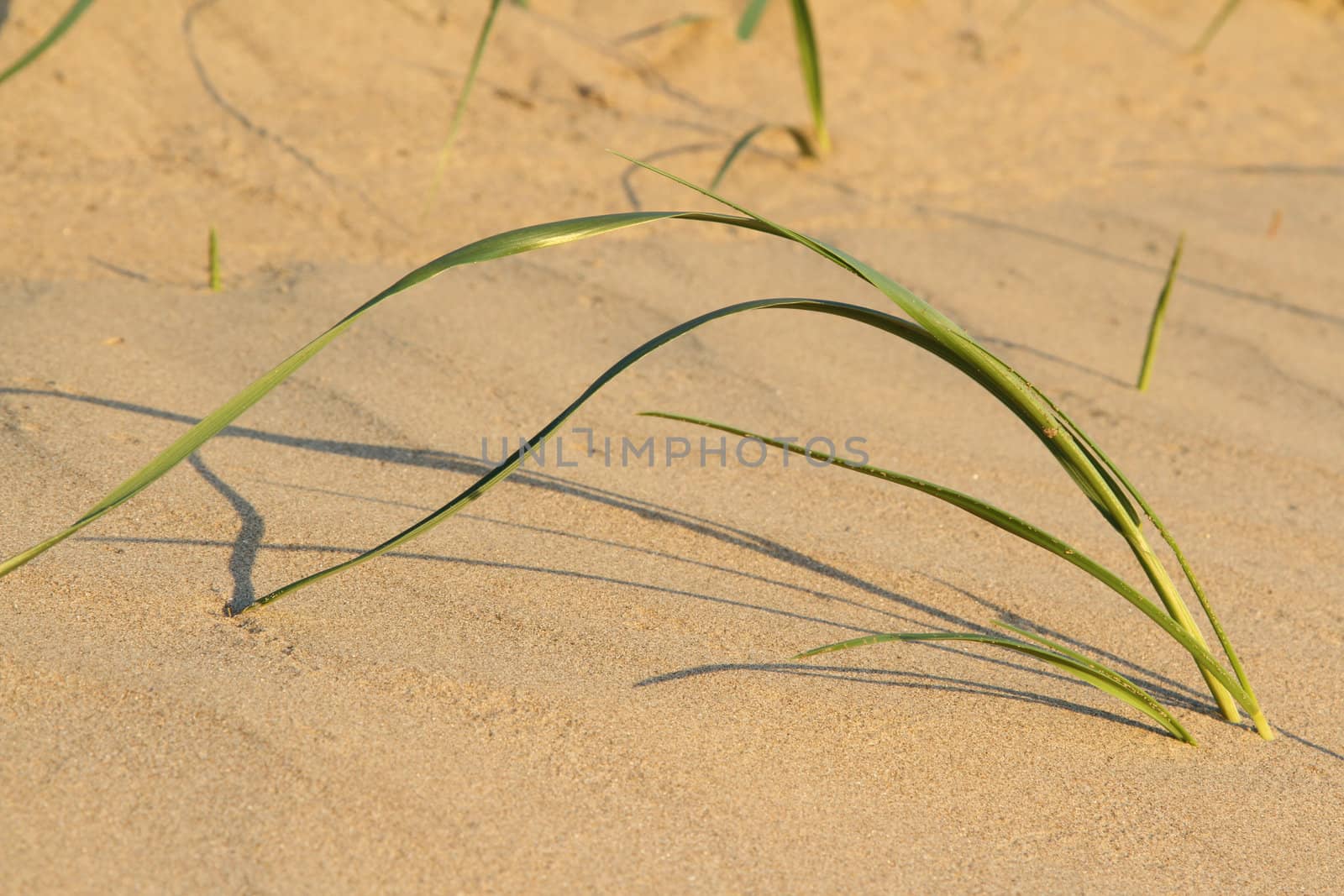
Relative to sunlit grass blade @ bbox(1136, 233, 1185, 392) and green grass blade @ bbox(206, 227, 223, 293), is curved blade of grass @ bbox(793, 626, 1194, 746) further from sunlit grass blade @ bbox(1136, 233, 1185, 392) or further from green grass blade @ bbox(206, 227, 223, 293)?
green grass blade @ bbox(206, 227, 223, 293)

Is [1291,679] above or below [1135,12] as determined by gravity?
below

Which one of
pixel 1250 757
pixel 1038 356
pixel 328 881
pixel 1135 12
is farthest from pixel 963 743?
pixel 1135 12

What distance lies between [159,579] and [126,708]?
168 millimetres

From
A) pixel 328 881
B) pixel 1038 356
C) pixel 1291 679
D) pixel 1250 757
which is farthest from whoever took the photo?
pixel 1038 356

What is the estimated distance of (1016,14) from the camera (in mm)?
2645

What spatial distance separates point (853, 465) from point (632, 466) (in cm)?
48

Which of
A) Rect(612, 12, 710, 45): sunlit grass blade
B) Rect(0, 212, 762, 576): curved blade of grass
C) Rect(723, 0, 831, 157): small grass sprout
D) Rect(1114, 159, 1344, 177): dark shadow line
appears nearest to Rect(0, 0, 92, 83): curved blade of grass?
Rect(0, 212, 762, 576): curved blade of grass

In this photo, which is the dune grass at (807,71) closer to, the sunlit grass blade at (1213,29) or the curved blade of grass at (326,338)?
the sunlit grass blade at (1213,29)

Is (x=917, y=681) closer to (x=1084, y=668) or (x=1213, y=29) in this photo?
(x=1084, y=668)

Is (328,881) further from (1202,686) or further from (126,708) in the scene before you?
(1202,686)

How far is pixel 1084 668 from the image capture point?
3.09 feet

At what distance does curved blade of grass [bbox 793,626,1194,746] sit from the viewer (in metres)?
0.88

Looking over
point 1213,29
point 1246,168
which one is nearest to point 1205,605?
point 1246,168

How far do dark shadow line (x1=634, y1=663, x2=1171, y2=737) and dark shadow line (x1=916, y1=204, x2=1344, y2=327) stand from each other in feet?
3.76
